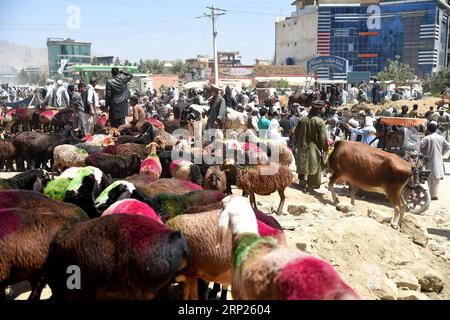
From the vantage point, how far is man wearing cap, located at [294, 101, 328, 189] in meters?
9.40

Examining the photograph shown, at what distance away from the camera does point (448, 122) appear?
14789mm

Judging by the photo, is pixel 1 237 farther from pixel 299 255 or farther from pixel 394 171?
pixel 394 171

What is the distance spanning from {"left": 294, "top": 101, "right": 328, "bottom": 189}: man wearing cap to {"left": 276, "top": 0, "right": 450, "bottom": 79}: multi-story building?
46.2 m

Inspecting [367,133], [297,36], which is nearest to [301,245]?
[367,133]

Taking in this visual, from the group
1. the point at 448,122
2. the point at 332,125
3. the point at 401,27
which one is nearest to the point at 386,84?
the point at 401,27

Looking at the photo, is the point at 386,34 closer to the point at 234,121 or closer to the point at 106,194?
the point at 234,121

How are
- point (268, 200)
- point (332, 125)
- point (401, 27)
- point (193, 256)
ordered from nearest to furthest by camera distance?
point (193, 256) < point (268, 200) < point (332, 125) < point (401, 27)

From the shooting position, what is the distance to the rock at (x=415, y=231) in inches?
277

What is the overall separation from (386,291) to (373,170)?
3509 millimetres

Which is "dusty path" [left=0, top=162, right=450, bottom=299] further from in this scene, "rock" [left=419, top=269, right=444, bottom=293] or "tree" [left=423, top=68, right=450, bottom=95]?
"tree" [left=423, top=68, right=450, bottom=95]

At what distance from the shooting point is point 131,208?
14.3ft

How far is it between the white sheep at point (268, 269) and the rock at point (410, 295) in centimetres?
234

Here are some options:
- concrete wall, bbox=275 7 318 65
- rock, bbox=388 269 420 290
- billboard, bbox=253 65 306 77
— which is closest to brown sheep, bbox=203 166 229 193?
rock, bbox=388 269 420 290

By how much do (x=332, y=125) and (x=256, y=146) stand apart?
4.29 m
